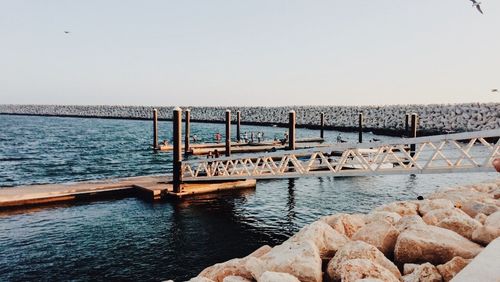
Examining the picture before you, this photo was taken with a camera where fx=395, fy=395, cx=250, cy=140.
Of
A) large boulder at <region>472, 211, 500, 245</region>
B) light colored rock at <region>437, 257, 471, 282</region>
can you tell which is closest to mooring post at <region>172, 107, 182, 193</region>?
large boulder at <region>472, 211, 500, 245</region>

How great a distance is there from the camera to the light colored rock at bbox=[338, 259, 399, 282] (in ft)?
15.0

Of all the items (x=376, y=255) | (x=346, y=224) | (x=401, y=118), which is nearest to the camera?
(x=376, y=255)

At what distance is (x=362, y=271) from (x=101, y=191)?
14.9 metres

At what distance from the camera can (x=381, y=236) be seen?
20.3 ft

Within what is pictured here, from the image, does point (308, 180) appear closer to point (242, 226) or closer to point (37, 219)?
point (242, 226)

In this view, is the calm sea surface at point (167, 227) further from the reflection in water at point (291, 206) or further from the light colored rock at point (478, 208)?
the light colored rock at point (478, 208)

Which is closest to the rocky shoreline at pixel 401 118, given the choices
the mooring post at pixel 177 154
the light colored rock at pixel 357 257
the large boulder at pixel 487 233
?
the mooring post at pixel 177 154

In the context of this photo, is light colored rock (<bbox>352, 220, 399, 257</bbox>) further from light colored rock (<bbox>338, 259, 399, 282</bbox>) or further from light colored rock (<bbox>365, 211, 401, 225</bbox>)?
light colored rock (<bbox>338, 259, 399, 282</bbox>)

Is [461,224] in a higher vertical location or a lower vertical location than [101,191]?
higher

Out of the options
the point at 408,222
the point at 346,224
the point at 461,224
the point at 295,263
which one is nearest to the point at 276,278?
the point at 295,263

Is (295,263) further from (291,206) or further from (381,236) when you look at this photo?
(291,206)

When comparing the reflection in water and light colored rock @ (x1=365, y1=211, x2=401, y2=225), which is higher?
light colored rock @ (x1=365, y1=211, x2=401, y2=225)

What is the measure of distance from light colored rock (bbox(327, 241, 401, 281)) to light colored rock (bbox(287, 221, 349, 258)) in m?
0.67

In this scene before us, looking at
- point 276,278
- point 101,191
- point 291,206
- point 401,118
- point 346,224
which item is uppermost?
point 401,118
